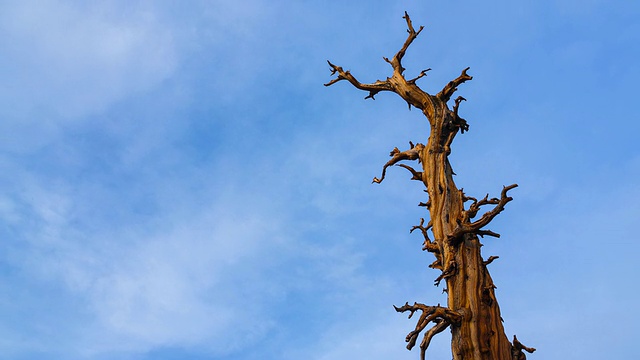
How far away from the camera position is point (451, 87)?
32.7 feet

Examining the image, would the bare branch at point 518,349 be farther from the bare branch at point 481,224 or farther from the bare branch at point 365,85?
the bare branch at point 365,85

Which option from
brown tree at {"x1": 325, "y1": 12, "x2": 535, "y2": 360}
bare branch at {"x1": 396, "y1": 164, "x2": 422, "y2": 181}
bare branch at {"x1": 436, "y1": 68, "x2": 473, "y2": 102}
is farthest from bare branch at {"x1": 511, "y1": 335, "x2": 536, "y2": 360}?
bare branch at {"x1": 436, "y1": 68, "x2": 473, "y2": 102}

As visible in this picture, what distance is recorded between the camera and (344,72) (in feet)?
36.5

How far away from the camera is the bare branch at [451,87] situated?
9883mm

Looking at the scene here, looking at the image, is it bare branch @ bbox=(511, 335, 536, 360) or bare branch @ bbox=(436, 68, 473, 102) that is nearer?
bare branch @ bbox=(511, 335, 536, 360)

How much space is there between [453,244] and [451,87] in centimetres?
280

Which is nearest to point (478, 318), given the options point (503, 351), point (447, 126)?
point (503, 351)

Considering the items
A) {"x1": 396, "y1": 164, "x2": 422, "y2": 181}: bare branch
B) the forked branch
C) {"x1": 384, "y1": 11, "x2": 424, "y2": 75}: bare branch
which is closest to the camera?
the forked branch

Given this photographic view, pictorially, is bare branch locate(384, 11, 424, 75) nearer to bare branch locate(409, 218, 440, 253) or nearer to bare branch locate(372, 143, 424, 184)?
bare branch locate(372, 143, 424, 184)

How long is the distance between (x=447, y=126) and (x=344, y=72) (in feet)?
7.56

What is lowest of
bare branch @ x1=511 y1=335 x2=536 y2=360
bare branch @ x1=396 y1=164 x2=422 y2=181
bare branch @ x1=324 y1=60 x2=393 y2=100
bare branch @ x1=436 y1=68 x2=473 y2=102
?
bare branch @ x1=511 y1=335 x2=536 y2=360

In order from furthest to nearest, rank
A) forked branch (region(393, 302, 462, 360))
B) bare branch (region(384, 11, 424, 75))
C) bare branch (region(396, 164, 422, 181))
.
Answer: bare branch (region(384, 11, 424, 75)) < bare branch (region(396, 164, 422, 181)) < forked branch (region(393, 302, 462, 360))

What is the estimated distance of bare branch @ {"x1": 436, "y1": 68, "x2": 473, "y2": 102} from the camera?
32.4 feet

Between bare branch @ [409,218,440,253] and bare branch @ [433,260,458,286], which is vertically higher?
bare branch @ [409,218,440,253]
